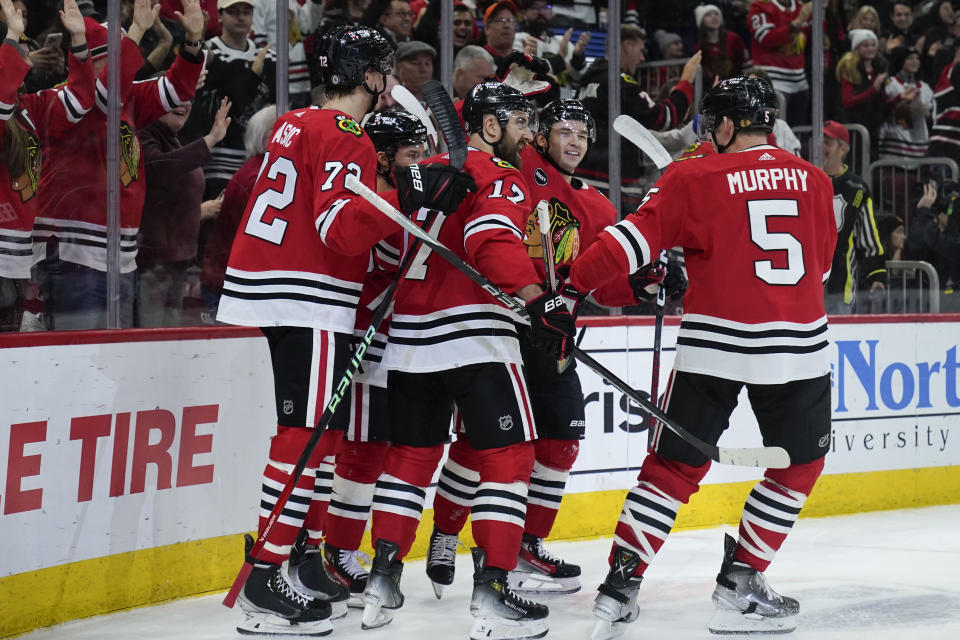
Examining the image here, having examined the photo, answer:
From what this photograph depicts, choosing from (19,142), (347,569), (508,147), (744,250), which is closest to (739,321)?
(744,250)

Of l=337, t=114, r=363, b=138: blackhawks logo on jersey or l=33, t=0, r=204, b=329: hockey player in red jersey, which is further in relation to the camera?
l=33, t=0, r=204, b=329: hockey player in red jersey

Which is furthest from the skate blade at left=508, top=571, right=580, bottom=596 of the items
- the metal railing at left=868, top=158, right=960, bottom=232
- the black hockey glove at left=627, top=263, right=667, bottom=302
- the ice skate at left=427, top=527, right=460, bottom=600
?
the metal railing at left=868, top=158, right=960, bottom=232

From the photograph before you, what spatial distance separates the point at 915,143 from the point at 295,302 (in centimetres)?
383

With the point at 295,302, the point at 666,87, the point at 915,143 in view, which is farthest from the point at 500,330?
the point at 915,143

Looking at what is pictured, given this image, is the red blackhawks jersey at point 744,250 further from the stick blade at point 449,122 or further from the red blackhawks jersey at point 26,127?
the red blackhawks jersey at point 26,127

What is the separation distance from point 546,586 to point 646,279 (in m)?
0.94

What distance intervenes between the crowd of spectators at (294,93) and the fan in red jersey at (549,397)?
10.9 inches

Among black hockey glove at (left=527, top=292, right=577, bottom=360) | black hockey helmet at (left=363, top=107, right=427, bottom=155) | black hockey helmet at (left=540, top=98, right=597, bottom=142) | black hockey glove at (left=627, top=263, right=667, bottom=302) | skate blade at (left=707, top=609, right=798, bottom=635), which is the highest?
black hockey helmet at (left=540, top=98, right=597, bottom=142)

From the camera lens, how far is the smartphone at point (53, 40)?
3.26 m

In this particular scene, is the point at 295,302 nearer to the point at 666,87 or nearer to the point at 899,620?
the point at 899,620

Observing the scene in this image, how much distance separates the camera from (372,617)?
113 inches

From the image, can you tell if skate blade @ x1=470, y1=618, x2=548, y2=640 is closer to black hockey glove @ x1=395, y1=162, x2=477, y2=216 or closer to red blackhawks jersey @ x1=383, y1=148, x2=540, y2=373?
red blackhawks jersey @ x1=383, y1=148, x2=540, y2=373

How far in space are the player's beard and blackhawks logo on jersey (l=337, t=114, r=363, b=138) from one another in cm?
40

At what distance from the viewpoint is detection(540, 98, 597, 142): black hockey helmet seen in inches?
128
